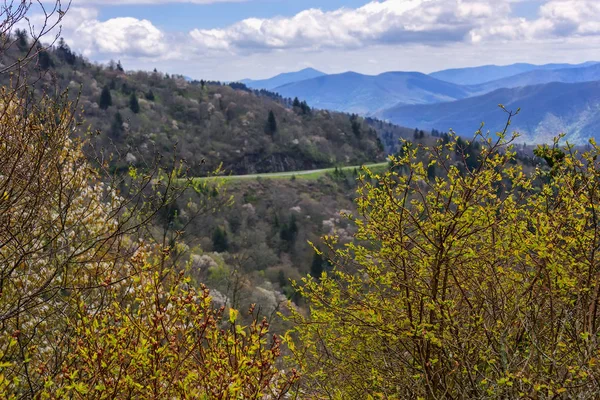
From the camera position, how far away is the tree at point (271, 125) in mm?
91562

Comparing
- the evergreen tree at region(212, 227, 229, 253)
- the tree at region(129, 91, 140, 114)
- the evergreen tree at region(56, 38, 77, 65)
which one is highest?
the evergreen tree at region(56, 38, 77, 65)

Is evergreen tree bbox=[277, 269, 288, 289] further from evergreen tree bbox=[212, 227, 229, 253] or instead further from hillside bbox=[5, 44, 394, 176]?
hillside bbox=[5, 44, 394, 176]

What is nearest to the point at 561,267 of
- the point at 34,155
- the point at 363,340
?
the point at 363,340

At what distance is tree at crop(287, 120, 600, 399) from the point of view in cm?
505

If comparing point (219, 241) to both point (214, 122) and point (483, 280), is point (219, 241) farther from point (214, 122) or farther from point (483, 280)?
point (483, 280)

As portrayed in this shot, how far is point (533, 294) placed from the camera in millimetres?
5891

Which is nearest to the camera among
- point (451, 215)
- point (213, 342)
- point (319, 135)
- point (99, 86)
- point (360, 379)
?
point (213, 342)

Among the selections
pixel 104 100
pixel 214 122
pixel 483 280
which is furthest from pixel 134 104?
pixel 483 280

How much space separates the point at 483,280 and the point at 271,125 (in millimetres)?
87401

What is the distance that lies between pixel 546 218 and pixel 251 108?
96.1 m

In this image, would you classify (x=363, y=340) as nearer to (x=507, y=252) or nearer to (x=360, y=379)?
(x=360, y=379)

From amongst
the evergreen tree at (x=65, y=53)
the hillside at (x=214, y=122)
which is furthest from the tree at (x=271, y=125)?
the evergreen tree at (x=65, y=53)

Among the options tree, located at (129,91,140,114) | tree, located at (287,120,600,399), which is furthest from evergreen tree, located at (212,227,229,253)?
tree, located at (287,120,600,399)

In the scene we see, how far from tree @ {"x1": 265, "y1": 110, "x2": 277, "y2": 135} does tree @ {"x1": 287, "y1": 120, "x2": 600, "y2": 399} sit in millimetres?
85971
